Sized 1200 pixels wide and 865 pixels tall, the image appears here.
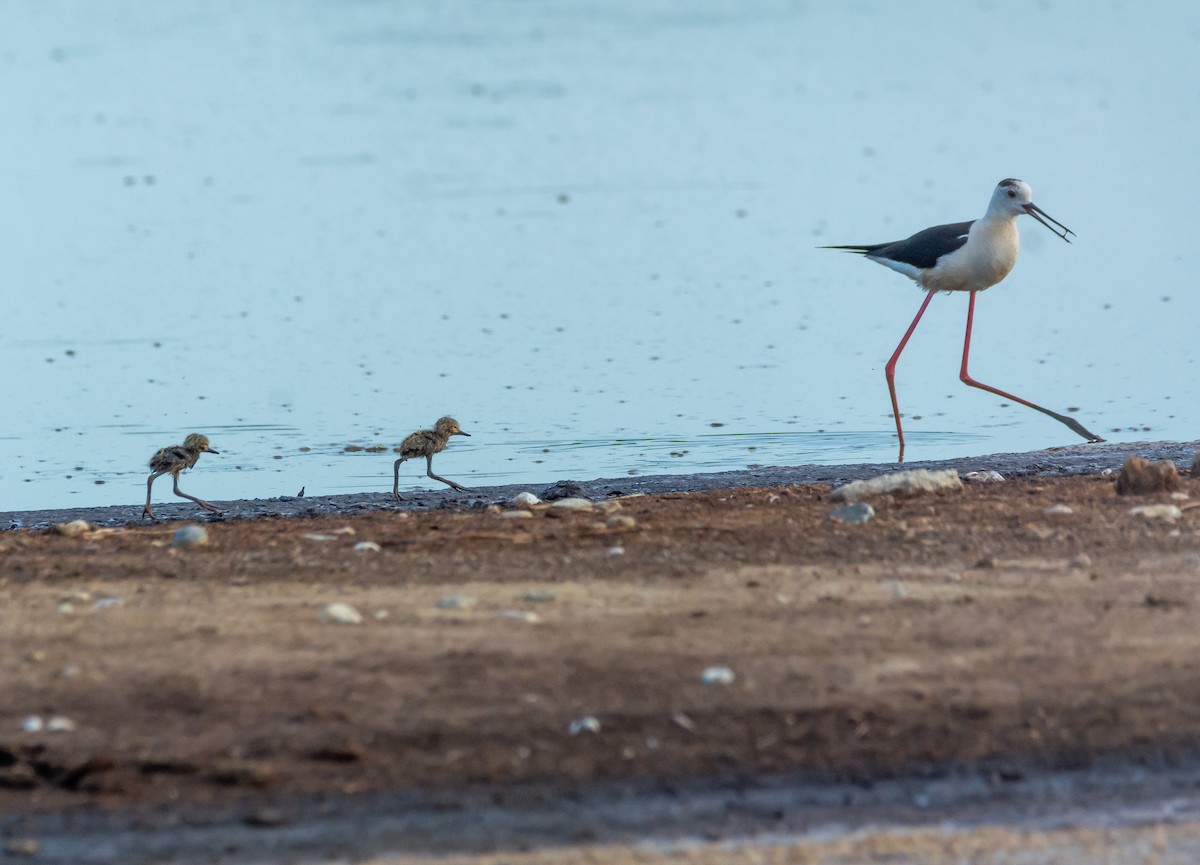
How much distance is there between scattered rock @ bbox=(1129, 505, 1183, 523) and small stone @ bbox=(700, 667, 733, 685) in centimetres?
287

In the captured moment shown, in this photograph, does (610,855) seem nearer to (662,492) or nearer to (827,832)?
(827,832)

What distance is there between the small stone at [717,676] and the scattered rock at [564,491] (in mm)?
4220

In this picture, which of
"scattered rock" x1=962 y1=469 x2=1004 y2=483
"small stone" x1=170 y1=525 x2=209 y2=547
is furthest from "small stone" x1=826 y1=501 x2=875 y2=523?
"small stone" x1=170 y1=525 x2=209 y2=547

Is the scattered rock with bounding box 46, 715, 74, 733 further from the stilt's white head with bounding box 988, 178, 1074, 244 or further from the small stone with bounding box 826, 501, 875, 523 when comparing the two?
the stilt's white head with bounding box 988, 178, 1074, 244

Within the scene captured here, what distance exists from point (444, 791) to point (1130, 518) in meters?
3.92

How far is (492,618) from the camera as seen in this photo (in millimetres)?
6766

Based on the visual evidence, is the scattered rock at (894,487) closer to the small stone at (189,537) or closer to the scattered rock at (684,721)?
the small stone at (189,537)

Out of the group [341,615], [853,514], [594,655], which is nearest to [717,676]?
[594,655]

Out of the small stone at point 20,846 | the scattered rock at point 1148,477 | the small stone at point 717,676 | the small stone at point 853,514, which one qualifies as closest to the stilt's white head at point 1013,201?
the scattered rock at point 1148,477

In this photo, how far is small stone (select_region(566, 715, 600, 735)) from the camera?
578cm

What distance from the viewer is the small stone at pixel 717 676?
608 cm

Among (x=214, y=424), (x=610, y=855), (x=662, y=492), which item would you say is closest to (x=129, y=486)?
(x=214, y=424)

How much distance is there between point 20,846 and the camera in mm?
5219

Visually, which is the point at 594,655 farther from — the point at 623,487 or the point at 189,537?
the point at 623,487
